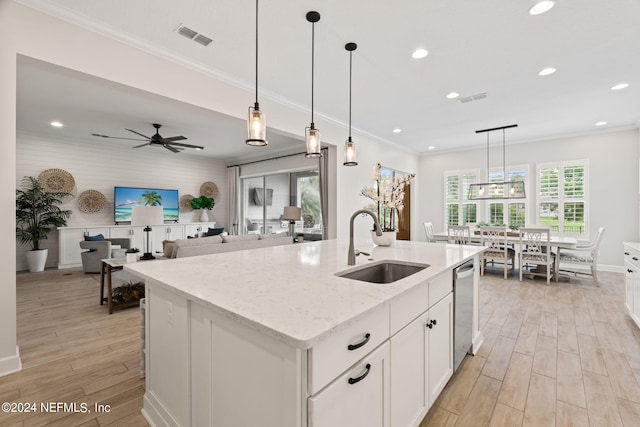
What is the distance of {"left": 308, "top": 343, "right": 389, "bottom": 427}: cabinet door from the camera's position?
3.07 ft

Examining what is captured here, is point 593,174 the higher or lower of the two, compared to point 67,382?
higher

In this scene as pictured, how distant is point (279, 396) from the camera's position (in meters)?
0.96

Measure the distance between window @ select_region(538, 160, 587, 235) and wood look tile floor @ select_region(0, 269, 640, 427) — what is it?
2.87m

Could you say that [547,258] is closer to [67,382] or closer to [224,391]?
[224,391]

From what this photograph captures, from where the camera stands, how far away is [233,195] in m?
8.81

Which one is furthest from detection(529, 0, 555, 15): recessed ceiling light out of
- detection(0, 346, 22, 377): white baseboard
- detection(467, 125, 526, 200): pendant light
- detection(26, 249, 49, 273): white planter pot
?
detection(26, 249, 49, 273): white planter pot

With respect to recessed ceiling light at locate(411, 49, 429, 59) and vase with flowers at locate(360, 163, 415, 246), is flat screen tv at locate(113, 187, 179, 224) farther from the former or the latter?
recessed ceiling light at locate(411, 49, 429, 59)

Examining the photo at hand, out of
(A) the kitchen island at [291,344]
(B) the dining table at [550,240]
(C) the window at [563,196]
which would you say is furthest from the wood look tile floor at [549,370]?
(C) the window at [563,196]

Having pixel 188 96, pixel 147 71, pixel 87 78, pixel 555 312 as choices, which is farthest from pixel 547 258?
pixel 87 78

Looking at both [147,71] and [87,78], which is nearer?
[87,78]

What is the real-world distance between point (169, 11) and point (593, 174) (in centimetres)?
784

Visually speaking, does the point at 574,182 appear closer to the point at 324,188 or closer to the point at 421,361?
the point at 324,188

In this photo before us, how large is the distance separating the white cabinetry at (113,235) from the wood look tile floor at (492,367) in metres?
2.70

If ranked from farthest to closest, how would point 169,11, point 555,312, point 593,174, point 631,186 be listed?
point 593,174, point 631,186, point 555,312, point 169,11
